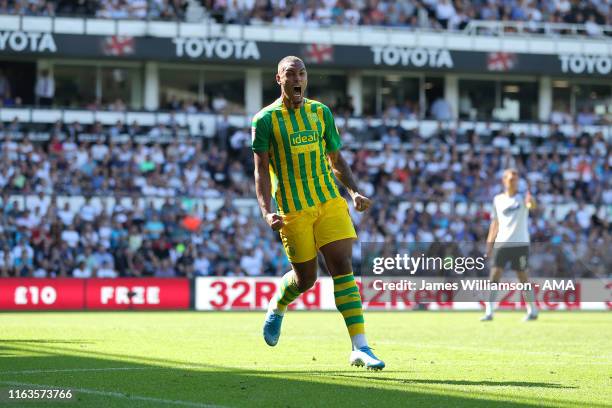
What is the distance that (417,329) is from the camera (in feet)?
58.1

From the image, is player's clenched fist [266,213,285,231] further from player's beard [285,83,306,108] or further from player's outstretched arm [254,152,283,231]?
player's beard [285,83,306,108]

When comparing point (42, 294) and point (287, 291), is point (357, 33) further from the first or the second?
point (287, 291)

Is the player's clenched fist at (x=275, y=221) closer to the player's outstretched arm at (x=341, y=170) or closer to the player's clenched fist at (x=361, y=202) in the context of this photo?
the player's clenched fist at (x=361, y=202)

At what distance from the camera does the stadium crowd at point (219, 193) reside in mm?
28328

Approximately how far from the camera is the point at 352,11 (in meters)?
38.2

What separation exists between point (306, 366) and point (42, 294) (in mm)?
16002

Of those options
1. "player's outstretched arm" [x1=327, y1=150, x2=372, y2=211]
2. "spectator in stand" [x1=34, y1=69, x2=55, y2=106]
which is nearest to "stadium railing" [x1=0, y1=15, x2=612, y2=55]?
"spectator in stand" [x1=34, y1=69, x2=55, y2=106]

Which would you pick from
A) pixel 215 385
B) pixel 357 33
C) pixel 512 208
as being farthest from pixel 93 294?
pixel 215 385

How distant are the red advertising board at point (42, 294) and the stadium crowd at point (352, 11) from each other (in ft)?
37.8

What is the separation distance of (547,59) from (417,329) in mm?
24176

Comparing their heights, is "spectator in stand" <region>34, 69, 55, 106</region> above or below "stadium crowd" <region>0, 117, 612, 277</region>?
above

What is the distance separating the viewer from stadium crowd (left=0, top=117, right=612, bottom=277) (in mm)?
28328

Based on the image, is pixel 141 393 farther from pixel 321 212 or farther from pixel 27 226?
pixel 27 226

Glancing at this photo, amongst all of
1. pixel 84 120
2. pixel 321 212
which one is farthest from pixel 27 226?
pixel 321 212
